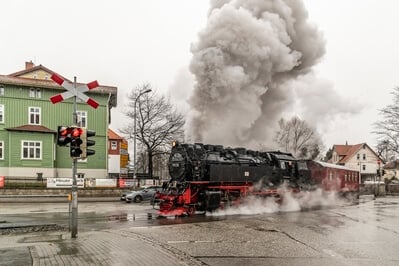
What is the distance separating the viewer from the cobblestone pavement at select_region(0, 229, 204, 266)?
23.3 feet

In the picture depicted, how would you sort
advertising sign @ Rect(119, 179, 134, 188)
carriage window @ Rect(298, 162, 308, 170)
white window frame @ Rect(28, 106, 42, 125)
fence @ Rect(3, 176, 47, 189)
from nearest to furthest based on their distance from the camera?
carriage window @ Rect(298, 162, 308, 170)
fence @ Rect(3, 176, 47, 189)
advertising sign @ Rect(119, 179, 134, 188)
white window frame @ Rect(28, 106, 42, 125)

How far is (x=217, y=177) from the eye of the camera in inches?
682

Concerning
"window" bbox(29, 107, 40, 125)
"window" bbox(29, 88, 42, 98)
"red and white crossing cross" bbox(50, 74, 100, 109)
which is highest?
"window" bbox(29, 88, 42, 98)

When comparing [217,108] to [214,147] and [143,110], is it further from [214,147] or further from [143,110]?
[143,110]

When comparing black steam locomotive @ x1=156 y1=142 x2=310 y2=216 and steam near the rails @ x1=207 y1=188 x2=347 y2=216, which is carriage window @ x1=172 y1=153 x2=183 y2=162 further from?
steam near the rails @ x1=207 y1=188 x2=347 y2=216

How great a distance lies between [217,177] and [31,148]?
22.3 meters

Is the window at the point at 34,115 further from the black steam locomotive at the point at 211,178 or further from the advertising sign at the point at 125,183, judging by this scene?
the black steam locomotive at the point at 211,178

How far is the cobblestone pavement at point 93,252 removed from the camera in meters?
7.09

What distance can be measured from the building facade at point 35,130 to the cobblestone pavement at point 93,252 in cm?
2448

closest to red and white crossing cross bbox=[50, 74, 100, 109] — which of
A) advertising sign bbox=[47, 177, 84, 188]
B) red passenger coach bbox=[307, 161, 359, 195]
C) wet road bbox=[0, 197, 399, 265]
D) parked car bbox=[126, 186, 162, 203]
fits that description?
wet road bbox=[0, 197, 399, 265]

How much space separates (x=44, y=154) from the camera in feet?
112

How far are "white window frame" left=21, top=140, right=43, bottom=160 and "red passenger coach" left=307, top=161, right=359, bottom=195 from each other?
22758mm

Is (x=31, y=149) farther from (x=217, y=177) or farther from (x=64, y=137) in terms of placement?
(x=64, y=137)

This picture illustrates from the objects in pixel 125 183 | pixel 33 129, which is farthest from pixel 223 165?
pixel 33 129
